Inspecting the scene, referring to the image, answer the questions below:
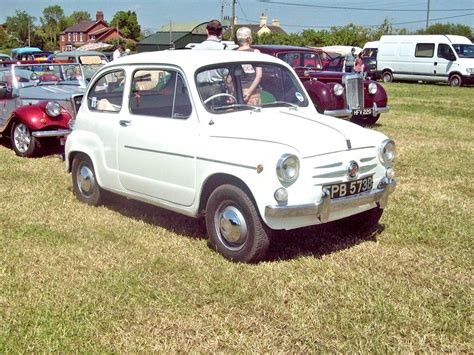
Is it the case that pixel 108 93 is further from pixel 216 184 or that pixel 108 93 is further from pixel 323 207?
pixel 323 207

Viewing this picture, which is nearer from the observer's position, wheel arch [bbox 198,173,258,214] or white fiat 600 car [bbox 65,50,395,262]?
white fiat 600 car [bbox 65,50,395,262]

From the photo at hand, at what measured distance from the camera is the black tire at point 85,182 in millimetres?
6133

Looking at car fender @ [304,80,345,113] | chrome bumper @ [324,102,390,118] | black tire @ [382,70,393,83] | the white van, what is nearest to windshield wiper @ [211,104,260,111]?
chrome bumper @ [324,102,390,118]

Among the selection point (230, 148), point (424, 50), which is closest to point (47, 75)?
point (230, 148)

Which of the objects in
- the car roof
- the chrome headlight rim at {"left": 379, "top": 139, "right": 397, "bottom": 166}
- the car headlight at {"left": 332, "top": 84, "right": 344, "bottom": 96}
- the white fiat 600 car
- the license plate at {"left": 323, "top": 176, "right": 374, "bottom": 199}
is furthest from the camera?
the car headlight at {"left": 332, "top": 84, "right": 344, "bottom": 96}

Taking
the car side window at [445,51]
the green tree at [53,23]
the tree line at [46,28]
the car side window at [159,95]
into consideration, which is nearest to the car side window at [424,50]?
the car side window at [445,51]

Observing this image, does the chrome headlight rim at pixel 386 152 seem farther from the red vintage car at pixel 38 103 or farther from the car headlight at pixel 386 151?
the red vintage car at pixel 38 103

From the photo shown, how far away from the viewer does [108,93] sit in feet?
19.5

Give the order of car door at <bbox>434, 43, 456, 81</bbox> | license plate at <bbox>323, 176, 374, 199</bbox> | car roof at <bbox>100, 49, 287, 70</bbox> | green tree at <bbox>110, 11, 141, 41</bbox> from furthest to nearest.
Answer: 1. green tree at <bbox>110, 11, 141, 41</bbox>
2. car door at <bbox>434, 43, 456, 81</bbox>
3. car roof at <bbox>100, 49, 287, 70</bbox>
4. license plate at <bbox>323, 176, 374, 199</bbox>

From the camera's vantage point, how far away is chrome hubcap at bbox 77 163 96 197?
6.16 m

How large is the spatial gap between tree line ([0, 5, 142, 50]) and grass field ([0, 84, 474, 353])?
80.8 metres

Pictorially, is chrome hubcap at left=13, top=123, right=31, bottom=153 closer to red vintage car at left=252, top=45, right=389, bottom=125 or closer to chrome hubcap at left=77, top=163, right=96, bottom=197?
chrome hubcap at left=77, top=163, right=96, bottom=197

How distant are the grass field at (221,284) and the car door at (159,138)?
486 millimetres

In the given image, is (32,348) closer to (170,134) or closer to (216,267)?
(216,267)
